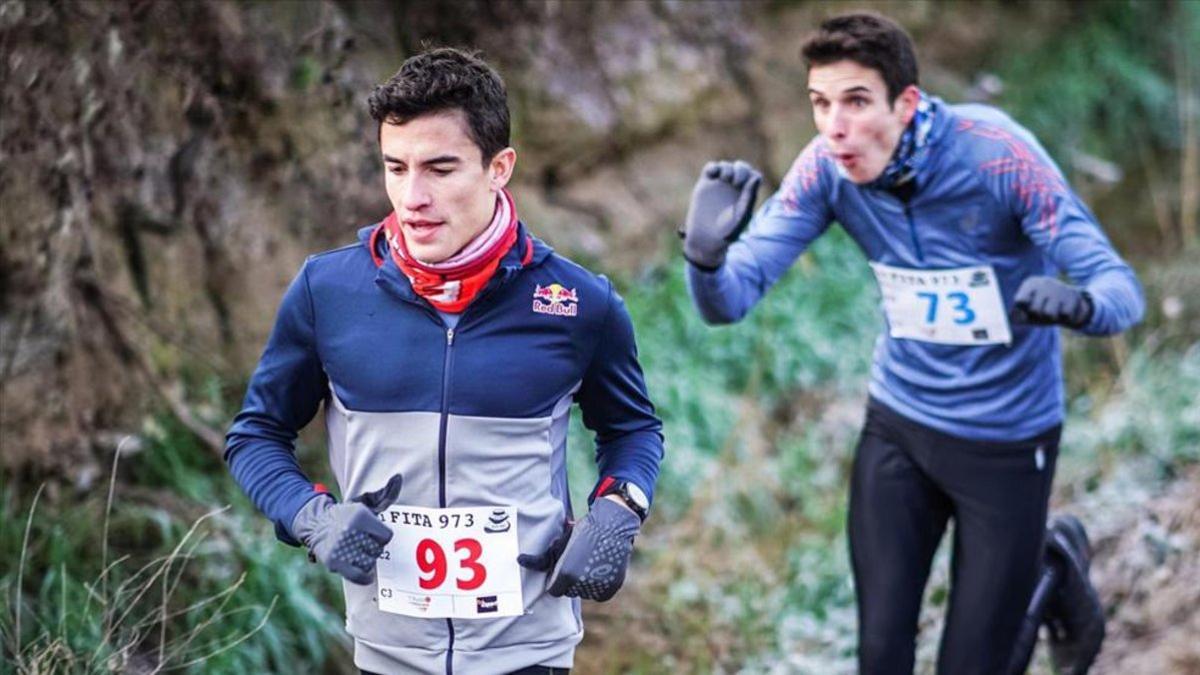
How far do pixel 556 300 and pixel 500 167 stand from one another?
0.30 meters

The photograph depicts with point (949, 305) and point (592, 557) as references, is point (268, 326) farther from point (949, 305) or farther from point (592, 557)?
point (592, 557)

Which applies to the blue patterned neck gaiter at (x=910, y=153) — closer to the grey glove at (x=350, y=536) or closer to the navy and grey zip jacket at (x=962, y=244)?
the navy and grey zip jacket at (x=962, y=244)

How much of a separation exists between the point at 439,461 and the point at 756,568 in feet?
11.7

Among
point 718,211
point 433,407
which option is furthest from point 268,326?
point 433,407

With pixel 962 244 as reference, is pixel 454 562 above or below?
below

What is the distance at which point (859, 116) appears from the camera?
14.3ft

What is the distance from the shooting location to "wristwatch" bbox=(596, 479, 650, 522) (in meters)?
3.35

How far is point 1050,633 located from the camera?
17.2ft

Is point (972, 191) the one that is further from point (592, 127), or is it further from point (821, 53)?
point (592, 127)

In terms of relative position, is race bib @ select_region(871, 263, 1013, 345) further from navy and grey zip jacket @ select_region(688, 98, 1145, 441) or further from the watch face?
the watch face

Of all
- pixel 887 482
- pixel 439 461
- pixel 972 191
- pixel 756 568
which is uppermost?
pixel 972 191

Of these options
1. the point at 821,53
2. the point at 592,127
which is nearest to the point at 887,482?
the point at 821,53

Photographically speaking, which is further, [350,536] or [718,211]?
[718,211]

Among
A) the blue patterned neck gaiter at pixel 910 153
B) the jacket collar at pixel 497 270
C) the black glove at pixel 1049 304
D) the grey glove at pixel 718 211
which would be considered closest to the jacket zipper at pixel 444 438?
the jacket collar at pixel 497 270
